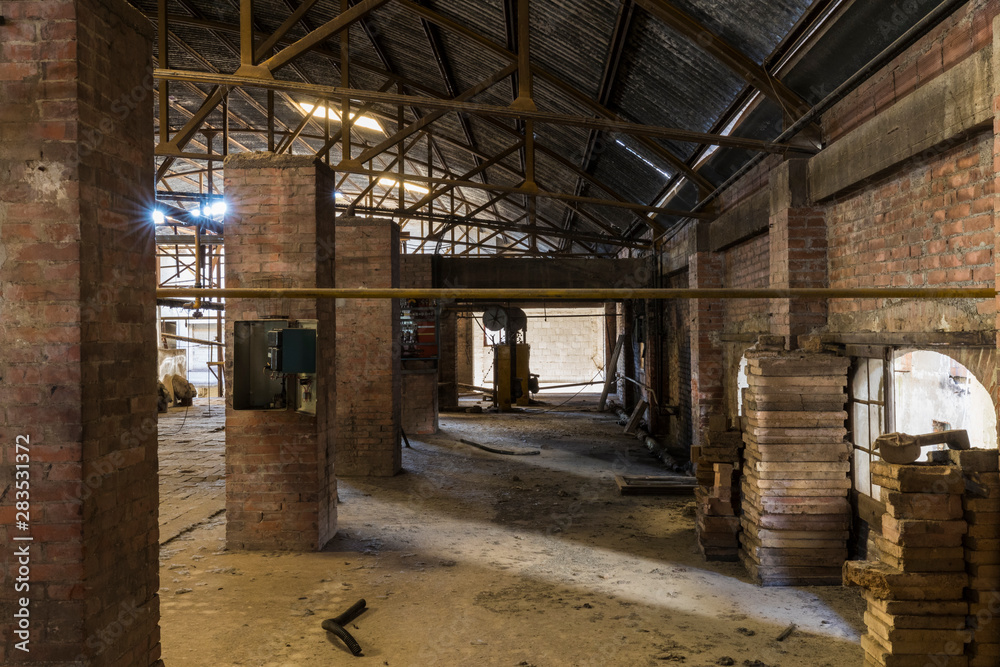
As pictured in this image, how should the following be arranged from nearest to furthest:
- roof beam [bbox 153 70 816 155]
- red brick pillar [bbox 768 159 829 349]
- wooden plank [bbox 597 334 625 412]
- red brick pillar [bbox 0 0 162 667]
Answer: red brick pillar [bbox 0 0 162 667] < red brick pillar [bbox 768 159 829 349] < roof beam [bbox 153 70 816 155] < wooden plank [bbox 597 334 625 412]

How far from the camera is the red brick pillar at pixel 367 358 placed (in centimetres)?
881

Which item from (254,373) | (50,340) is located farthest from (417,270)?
(50,340)

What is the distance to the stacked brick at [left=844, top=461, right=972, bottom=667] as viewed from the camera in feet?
10.3

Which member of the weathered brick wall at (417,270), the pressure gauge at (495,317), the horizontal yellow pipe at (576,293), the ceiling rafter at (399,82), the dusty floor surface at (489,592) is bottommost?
the dusty floor surface at (489,592)

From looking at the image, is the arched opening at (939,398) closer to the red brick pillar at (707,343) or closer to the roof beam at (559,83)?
the roof beam at (559,83)

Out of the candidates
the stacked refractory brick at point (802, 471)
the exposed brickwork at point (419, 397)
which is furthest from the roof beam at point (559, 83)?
the exposed brickwork at point (419, 397)

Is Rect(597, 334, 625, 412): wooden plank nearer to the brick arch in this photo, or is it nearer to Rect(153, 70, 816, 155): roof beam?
Rect(153, 70, 816, 155): roof beam

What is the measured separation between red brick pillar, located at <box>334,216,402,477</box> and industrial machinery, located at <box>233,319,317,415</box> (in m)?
3.56

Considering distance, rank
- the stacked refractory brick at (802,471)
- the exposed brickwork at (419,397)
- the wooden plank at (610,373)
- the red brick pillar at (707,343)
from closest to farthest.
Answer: the stacked refractory brick at (802,471) < the red brick pillar at (707,343) < the exposed brickwork at (419,397) < the wooden plank at (610,373)

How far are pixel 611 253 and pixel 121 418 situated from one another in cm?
1489

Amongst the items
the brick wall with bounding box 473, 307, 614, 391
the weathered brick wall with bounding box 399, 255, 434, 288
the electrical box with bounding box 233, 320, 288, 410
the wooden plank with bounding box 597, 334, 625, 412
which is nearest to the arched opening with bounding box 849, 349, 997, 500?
the electrical box with bounding box 233, 320, 288, 410

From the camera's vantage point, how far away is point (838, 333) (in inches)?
203

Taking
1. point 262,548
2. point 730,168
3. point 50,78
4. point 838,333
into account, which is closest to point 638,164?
point 730,168

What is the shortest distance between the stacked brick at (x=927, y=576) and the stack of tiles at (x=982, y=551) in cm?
4
